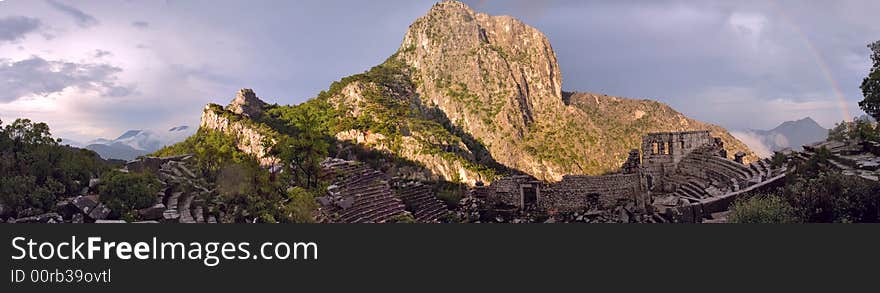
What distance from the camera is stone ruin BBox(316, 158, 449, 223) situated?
18.2m

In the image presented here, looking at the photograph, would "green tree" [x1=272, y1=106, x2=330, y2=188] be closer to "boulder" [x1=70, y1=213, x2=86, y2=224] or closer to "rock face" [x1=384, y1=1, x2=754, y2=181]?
"boulder" [x1=70, y1=213, x2=86, y2=224]

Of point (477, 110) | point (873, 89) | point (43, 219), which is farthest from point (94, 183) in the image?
point (477, 110)

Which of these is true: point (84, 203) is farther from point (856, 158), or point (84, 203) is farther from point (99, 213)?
point (856, 158)

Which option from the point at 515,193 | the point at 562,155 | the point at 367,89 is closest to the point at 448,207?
the point at 515,193

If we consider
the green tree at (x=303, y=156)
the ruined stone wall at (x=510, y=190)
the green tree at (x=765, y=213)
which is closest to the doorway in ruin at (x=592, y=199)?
the ruined stone wall at (x=510, y=190)

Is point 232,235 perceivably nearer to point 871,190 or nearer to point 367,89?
point 871,190

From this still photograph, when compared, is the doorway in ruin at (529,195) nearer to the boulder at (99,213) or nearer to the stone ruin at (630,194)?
the stone ruin at (630,194)

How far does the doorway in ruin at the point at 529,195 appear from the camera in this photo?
20.3 m

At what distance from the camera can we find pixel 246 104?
3969 inches

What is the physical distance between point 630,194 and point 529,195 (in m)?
4.08

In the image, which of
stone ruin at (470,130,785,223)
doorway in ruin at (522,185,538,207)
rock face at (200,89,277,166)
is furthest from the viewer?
rock face at (200,89,277,166)

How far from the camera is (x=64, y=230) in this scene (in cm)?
1000

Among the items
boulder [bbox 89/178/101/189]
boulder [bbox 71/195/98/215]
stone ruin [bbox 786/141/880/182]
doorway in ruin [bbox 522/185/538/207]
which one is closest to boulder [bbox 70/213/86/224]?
boulder [bbox 71/195/98/215]

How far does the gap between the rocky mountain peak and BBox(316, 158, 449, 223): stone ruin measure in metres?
79.2
